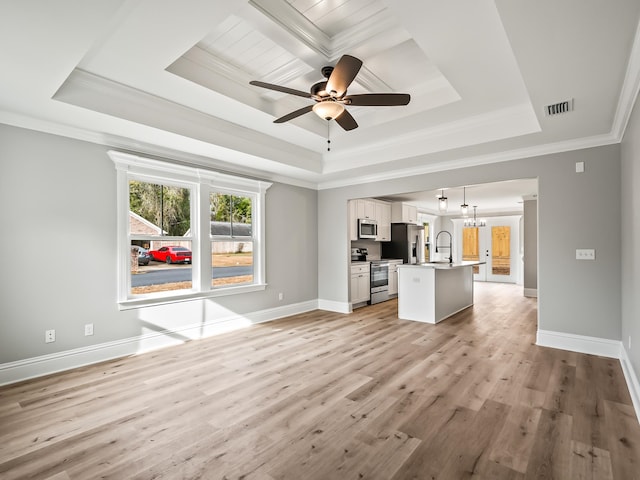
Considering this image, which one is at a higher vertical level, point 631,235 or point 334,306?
point 631,235

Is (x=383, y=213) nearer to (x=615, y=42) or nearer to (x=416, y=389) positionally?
(x=416, y=389)

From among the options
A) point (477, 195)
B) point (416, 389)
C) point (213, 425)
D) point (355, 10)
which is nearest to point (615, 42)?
point (355, 10)

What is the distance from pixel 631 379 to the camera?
9.24 feet

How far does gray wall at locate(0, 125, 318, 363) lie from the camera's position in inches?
123

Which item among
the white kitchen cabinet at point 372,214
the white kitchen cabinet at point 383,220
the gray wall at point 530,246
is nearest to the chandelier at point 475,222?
the gray wall at point 530,246

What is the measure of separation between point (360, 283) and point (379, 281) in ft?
2.62

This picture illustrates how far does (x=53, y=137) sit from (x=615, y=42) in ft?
15.7

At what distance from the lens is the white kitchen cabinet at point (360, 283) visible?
638 centimetres

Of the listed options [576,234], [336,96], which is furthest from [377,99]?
[576,234]

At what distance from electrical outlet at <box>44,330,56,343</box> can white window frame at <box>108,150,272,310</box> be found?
644mm

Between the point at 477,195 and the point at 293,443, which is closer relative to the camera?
the point at 293,443

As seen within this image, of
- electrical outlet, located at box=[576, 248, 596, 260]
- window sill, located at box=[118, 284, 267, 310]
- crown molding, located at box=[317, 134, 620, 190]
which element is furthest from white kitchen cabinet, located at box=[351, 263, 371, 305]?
electrical outlet, located at box=[576, 248, 596, 260]

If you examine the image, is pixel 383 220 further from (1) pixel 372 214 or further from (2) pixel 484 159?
(2) pixel 484 159

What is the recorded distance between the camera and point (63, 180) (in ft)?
11.2
